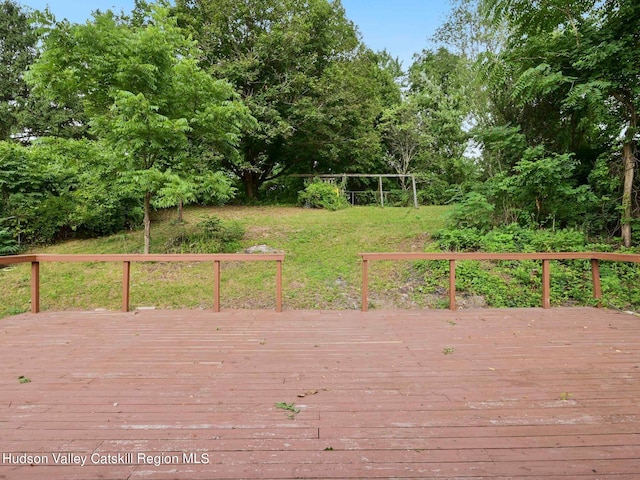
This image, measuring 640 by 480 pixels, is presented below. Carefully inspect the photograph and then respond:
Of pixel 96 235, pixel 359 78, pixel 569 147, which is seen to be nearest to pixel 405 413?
pixel 569 147

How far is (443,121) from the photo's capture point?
16.7 meters

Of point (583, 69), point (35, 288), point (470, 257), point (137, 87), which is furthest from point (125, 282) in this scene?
point (583, 69)

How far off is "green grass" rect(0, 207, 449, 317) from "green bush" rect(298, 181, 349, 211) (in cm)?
221

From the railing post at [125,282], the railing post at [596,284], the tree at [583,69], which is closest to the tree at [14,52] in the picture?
the railing post at [125,282]

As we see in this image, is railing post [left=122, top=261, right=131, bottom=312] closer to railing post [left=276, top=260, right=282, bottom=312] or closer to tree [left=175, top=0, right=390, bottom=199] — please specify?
railing post [left=276, top=260, right=282, bottom=312]

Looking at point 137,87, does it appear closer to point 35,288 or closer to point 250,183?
point 35,288

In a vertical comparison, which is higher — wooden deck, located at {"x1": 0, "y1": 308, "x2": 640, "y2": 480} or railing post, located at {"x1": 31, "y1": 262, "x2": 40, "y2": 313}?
railing post, located at {"x1": 31, "y1": 262, "x2": 40, "y2": 313}

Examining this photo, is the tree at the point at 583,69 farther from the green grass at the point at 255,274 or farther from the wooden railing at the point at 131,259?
the wooden railing at the point at 131,259

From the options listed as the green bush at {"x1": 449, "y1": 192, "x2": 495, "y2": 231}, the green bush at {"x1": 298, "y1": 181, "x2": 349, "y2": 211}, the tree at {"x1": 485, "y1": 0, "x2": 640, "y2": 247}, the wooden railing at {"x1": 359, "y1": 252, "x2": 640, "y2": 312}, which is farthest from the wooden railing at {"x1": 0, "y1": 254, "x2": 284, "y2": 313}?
the green bush at {"x1": 298, "y1": 181, "x2": 349, "y2": 211}

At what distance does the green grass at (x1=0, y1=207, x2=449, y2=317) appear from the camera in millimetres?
5922

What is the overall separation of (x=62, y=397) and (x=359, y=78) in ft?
45.2

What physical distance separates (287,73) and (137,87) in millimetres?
6556

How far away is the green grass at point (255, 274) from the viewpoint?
5922 millimetres

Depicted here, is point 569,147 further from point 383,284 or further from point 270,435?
point 270,435
